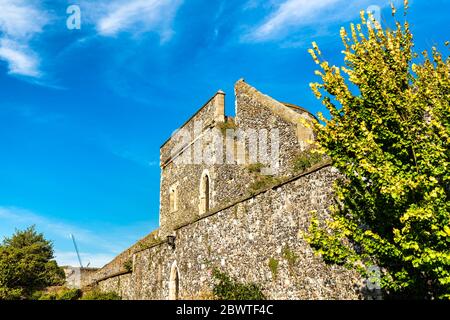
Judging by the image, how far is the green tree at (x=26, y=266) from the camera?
107ft

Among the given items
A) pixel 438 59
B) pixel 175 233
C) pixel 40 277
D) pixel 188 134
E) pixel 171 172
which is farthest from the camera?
pixel 40 277

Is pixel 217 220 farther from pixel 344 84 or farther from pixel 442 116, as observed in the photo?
pixel 442 116

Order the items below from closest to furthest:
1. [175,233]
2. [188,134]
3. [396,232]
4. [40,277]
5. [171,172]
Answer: [396,232], [175,233], [188,134], [171,172], [40,277]

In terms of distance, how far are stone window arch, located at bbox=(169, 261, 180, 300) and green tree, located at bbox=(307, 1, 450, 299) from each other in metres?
10.3

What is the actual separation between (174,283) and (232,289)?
5063 mm

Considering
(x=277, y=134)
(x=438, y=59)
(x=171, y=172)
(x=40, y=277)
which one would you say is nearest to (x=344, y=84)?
(x=438, y=59)

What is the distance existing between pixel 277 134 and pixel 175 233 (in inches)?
224

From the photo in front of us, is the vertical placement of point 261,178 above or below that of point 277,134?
below

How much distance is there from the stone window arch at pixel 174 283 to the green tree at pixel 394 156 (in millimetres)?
10306

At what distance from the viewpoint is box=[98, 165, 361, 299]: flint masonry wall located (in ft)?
30.7

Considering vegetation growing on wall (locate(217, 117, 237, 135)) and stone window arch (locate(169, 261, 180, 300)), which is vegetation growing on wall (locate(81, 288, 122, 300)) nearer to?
stone window arch (locate(169, 261, 180, 300))
